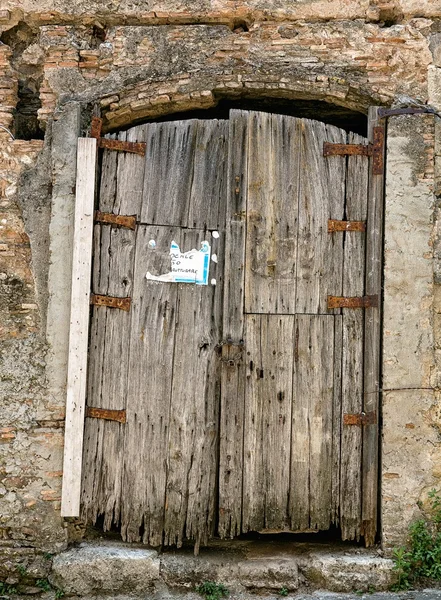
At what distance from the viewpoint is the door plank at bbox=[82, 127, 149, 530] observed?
405 cm

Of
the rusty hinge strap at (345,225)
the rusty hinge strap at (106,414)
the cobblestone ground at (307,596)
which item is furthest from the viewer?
the rusty hinge strap at (345,225)

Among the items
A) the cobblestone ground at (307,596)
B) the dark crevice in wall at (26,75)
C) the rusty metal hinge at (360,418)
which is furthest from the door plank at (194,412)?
the dark crevice in wall at (26,75)

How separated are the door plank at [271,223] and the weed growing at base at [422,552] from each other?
1515 millimetres

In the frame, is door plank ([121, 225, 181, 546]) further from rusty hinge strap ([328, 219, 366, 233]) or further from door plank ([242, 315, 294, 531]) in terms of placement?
rusty hinge strap ([328, 219, 366, 233])

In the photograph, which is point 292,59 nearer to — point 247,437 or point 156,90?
point 156,90

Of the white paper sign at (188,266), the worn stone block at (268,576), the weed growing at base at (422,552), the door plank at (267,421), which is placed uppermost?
the white paper sign at (188,266)

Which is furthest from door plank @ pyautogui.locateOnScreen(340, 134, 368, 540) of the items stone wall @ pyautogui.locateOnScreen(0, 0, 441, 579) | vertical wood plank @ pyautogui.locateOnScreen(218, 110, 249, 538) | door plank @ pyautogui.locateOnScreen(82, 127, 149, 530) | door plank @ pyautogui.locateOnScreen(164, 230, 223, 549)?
door plank @ pyautogui.locateOnScreen(82, 127, 149, 530)

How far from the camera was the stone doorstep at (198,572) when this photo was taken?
387cm

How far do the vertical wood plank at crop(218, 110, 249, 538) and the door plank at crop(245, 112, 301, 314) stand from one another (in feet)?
0.20

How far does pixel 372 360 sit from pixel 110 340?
1.66 metres

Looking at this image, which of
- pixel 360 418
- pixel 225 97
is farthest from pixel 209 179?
pixel 360 418

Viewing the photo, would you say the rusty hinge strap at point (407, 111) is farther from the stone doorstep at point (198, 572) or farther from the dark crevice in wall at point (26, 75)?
the stone doorstep at point (198, 572)

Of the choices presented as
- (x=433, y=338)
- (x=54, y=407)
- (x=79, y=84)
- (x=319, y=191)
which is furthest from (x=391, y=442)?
(x=79, y=84)

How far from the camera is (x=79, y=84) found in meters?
4.20
